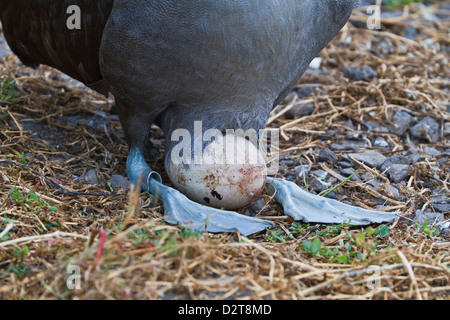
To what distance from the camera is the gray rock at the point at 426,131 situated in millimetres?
4238

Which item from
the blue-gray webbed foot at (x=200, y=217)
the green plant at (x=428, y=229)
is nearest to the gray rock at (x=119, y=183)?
the blue-gray webbed foot at (x=200, y=217)

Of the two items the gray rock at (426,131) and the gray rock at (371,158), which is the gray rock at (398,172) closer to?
the gray rock at (371,158)

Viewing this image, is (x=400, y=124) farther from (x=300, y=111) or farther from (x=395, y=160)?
(x=300, y=111)

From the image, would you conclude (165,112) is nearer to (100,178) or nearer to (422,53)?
(100,178)

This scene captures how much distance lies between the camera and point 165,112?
335 centimetres

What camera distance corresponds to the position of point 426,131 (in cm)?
424

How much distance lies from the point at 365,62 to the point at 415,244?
274 centimetres

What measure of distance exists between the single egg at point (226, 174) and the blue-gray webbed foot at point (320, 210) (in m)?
0.19

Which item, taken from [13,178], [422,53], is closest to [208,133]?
[13,178]

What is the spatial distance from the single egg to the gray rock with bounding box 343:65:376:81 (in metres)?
2.11

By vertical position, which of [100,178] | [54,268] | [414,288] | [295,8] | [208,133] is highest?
[295,8]

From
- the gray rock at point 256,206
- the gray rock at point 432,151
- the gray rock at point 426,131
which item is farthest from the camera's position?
the gray rock at point 426,131

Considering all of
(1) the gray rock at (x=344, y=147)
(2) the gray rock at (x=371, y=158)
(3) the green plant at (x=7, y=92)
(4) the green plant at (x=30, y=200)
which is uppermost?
(3) the green plant at (x=7, y=92)

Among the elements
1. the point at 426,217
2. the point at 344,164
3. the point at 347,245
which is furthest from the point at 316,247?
the point at 344,164
